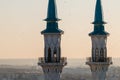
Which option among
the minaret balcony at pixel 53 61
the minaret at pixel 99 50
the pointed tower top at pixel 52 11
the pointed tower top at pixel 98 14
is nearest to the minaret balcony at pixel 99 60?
the minaret at pixel 99 50

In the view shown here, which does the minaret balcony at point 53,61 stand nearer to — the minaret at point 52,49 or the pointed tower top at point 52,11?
the minaret at point 52,49

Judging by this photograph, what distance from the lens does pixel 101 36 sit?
7075 centimetres

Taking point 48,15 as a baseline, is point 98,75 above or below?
below

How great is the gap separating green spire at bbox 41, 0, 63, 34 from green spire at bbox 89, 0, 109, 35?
482 cm

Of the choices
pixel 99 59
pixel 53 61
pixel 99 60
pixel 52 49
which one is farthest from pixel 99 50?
pixel 53 61

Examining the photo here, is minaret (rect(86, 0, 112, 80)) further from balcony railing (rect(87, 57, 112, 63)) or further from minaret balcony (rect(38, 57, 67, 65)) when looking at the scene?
minaret balcony (rect(38, 57, 67, 65))

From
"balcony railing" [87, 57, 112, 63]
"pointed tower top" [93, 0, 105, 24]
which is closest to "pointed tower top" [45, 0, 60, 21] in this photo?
"pointed tower top" [93, 0, 105, 24]

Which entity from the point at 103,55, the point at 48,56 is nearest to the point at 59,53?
the point at 48,56

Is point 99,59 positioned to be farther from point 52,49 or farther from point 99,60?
point 52,49

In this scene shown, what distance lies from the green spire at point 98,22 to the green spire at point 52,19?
15.8 feet

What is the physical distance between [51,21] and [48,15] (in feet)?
2.99

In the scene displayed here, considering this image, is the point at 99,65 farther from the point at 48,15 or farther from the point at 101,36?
the point at 48,15

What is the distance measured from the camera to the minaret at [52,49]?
67.4 meters

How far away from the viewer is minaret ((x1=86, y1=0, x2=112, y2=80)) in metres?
69.2
